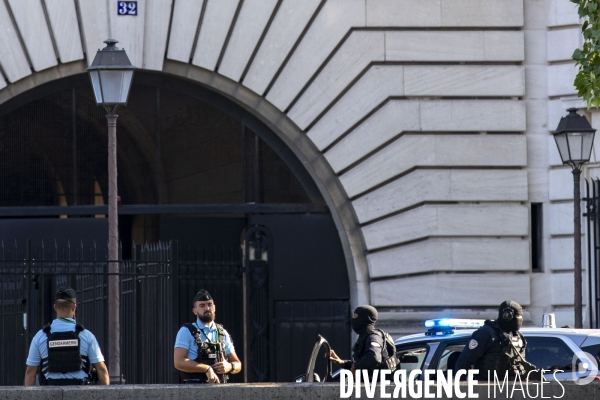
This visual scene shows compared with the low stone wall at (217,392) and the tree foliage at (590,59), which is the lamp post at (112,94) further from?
the tree foliage at (590,59)

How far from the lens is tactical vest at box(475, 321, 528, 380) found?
10406mm

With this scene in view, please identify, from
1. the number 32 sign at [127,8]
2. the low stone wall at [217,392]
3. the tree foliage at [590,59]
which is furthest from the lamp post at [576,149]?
the number 32 sign at [127,8]

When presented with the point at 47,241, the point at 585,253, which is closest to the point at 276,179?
the point at 47,241

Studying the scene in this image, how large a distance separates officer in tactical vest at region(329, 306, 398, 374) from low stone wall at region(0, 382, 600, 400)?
1284mm

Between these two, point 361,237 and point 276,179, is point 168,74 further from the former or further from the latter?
point 361,237

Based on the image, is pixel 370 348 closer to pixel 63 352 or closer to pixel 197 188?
pixel 63 352

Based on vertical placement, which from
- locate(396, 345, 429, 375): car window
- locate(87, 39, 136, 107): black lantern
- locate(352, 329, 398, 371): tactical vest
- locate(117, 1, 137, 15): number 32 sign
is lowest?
locate(396, 345, 429, 375): car window

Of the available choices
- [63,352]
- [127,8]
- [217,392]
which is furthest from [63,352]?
[127,8]

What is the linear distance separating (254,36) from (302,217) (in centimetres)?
287

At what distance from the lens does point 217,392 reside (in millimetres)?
9328

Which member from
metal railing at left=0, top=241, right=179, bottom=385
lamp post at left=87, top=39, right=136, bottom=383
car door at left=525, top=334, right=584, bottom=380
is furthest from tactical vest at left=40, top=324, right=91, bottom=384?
car door at left=525, top=334, right=584, bottom=380

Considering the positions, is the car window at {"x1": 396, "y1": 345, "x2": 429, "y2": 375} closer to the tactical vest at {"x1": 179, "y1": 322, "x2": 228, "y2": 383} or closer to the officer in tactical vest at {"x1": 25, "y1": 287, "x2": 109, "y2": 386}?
the tactical vest at {"x1": 179, "y1": 322, "x2": 228, "y2": 383}

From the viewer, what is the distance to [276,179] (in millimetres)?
18234

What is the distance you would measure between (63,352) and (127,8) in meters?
8.41
